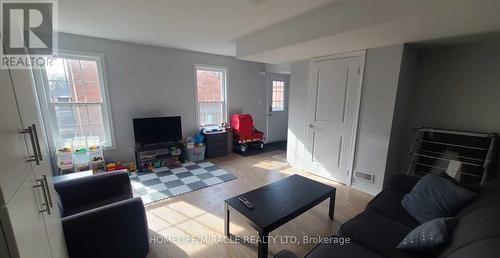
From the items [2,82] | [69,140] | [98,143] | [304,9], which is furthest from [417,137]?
[69,140]

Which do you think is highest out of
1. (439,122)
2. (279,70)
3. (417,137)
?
(279,70)

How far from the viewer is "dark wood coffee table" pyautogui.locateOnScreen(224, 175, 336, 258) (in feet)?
5.26

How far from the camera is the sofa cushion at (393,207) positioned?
1.64 meters

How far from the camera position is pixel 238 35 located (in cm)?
304

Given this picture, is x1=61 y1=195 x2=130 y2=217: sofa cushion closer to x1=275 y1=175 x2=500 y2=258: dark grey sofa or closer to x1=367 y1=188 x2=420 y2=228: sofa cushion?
x1=275 y1=175 x2=500 y2=258: dark grey sofa

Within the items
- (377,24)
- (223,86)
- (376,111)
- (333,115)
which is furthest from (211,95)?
(377,24)

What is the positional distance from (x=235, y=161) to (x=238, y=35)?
8.16 ft

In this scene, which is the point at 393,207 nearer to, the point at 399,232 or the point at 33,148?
the point at 399,232

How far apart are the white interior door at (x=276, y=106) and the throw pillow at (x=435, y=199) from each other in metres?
4.18

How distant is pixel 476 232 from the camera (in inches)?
40.8

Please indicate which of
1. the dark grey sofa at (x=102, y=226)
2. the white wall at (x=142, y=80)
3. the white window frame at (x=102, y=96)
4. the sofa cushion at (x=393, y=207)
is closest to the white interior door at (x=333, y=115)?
the sofa cushion at (x=393, y=207)

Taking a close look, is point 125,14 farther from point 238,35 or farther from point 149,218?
point 149,218

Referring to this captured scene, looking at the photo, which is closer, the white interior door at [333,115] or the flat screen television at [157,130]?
the white interior door at [333,115]

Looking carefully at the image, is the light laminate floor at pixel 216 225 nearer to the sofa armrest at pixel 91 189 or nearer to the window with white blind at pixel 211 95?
the sofa armrest at pixel 91 189
